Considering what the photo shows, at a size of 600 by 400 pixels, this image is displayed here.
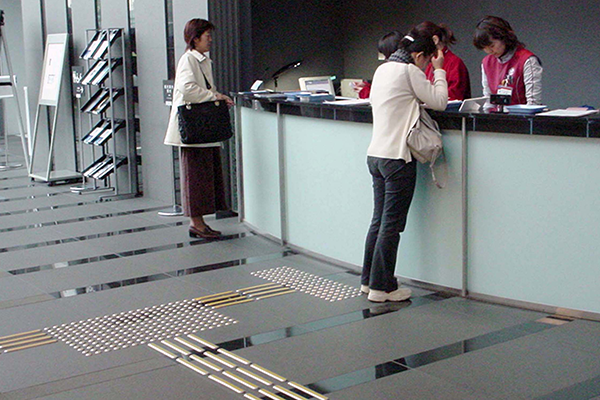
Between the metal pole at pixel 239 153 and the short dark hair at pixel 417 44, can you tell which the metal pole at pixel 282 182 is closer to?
the metal pole at pixel 239 153

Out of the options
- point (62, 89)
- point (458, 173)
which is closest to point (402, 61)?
point (458, 173)

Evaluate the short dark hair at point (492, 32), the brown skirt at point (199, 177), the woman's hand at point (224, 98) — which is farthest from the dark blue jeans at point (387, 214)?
the brown skirt at point (199, 177)

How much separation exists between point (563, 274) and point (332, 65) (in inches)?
236

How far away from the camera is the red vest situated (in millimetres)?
4910

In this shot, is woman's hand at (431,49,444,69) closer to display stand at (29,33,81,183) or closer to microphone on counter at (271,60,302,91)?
microphone on counter at (271,60,302,91)

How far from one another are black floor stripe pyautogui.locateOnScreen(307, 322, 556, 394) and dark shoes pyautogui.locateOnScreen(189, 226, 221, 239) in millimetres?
2814

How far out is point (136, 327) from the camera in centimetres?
428

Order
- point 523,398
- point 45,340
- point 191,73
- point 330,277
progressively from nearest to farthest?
point 523,398, point 45,340, point 330,277, point 191,73

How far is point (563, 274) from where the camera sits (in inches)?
164

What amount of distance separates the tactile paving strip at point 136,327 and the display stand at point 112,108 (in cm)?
389

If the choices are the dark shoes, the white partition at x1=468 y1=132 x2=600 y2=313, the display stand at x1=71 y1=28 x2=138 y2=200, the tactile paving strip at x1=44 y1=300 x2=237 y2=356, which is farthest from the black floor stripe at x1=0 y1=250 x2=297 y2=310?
the display stand at x1=71 y1=28 x2=138 y2=200

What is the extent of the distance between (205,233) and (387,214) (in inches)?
87.4

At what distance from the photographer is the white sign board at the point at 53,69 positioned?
9016mm

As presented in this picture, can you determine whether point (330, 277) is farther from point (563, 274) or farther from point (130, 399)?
point (130, 399)
